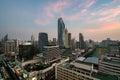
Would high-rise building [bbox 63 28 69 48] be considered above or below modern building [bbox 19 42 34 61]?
above

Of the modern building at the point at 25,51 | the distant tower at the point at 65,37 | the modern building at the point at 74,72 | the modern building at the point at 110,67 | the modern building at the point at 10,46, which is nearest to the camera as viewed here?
the modern building at the point at 74,72

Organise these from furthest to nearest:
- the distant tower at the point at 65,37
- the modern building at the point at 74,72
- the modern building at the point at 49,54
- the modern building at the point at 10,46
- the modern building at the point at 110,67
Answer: the distant tower at the point at 65,37, the modern building at the point at 10,46, the modern building at the point at 49,54, the modern building at the point at 110,67, the modern building at the point at 74,72

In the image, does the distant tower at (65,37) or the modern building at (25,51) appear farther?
the distant tower at (65,37)

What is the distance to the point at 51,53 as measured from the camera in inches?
1751

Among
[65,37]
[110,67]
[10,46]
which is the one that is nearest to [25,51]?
[10,46]

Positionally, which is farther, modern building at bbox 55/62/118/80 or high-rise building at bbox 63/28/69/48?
high-rise building at bbox 63/28/69/48

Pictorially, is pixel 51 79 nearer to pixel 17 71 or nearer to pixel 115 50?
pixel 17 71

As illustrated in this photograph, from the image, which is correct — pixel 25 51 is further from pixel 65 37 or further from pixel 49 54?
pixel 65 37

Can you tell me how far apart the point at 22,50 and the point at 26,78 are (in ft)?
88.6

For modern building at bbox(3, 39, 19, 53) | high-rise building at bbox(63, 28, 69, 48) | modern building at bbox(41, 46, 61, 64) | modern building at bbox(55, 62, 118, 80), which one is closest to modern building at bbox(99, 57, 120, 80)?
modern building at bbox(55, 62, 118, 80)

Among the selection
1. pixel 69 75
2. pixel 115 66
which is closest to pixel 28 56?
pixel 69 75

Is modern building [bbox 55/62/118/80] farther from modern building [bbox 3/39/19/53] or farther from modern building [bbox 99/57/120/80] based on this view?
modern building [bbox 3/39/19/53]

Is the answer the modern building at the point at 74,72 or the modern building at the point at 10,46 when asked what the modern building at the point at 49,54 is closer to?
the modern building at the point at 74,72

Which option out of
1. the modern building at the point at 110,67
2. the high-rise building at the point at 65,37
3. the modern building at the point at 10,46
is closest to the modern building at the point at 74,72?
the modern building at the point at 110,67
